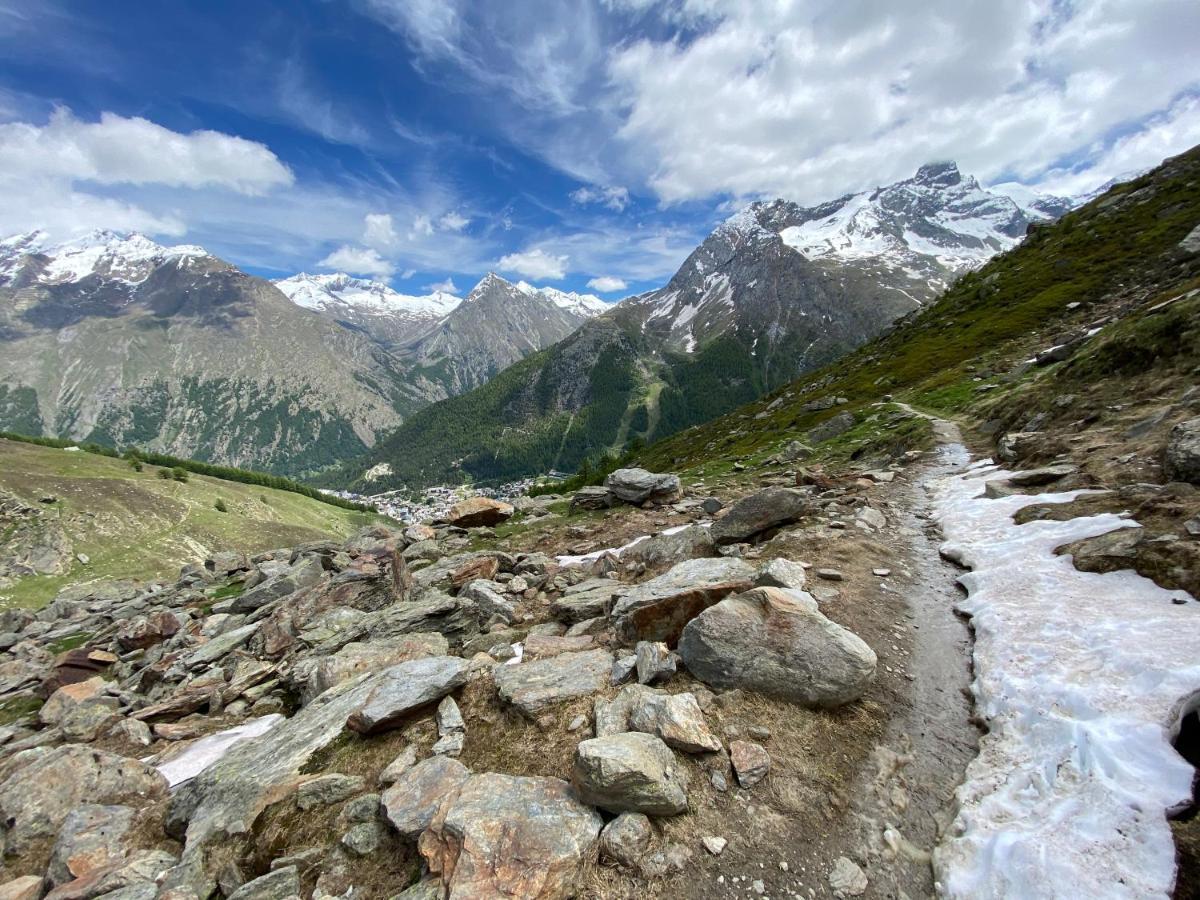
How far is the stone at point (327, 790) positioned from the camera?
30.8 ft

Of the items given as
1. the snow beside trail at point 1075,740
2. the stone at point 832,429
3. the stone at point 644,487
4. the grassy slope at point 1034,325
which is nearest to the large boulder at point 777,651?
the snow beside trail at point 1075,740

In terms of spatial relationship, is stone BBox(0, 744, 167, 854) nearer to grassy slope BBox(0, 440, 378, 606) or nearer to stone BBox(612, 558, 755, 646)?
stone BBox(612, 558, 755, 646)

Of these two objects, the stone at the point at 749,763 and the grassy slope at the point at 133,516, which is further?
the grassy slope at the point at 133,516

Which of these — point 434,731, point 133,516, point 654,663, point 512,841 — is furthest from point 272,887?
point 133,516

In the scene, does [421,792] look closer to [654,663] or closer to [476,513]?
[654,663]

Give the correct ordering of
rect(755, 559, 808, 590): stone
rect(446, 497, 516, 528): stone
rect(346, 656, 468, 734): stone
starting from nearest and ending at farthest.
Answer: rect(346, 656, 468, 734): stone
rect(755, 559, 808, 590): stone
rect(446, 497, 516, 528): stone

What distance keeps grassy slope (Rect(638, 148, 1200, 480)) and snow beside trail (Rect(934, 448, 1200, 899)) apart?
71.1 feet

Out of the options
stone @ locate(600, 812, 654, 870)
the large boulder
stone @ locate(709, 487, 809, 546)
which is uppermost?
stone @ locate(709, 487, 809, 546)

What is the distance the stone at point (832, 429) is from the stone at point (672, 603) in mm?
38807

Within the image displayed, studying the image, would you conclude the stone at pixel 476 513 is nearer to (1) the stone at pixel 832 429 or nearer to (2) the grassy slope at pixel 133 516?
(1) the stone at pixel 832 429

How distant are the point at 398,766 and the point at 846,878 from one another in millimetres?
8006

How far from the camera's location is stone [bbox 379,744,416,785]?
373 inches

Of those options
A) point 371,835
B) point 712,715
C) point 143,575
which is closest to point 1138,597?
point 712,715

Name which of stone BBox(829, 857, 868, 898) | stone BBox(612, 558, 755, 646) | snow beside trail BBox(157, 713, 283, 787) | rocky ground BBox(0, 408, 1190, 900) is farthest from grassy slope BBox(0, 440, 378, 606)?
stone BBox(829, 857, 868, 898)
